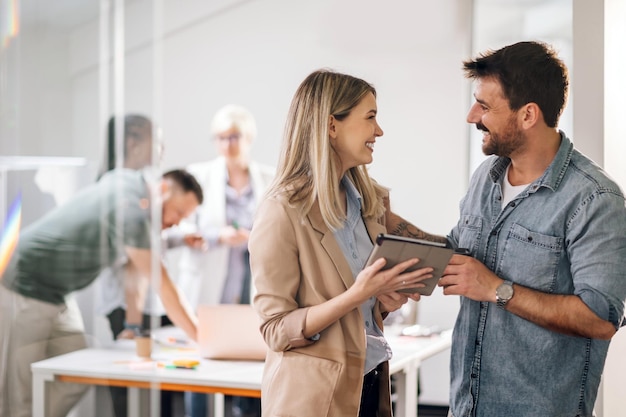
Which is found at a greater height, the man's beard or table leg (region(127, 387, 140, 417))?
the man's beard

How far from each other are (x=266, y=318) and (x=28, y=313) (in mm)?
919

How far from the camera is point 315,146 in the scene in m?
1.99

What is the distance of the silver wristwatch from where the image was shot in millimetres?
1922

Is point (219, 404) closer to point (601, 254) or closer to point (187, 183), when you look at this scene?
point (187, 183)

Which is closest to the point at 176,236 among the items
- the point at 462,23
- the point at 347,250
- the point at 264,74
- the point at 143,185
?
the point at 264,74

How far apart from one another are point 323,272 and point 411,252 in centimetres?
22

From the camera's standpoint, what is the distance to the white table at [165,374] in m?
2.57

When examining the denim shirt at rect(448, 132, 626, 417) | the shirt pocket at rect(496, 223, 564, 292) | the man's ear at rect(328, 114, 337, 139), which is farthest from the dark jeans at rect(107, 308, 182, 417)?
the shirt pocket at rect(496, 223, 564, 292)

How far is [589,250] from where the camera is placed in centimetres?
187

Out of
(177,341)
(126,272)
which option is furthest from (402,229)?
(177,341)

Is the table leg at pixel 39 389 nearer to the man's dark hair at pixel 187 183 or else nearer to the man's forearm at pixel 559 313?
the man's forearm at pixel 559 313

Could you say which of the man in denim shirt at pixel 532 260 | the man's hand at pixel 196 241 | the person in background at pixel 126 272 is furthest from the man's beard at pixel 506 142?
the man's hand at pixel 196 241

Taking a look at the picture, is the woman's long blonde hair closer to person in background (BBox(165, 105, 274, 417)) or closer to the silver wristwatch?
the silver wristwatch

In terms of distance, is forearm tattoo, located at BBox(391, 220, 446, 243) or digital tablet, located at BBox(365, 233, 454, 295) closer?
digital tablet, located at BBox(365, 233, 454, 295)
